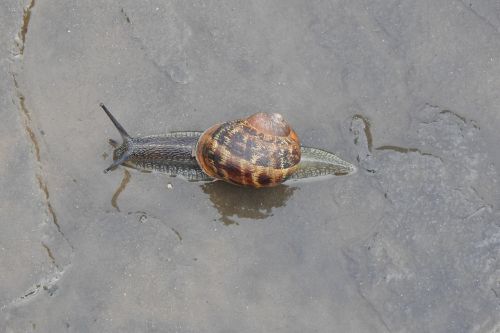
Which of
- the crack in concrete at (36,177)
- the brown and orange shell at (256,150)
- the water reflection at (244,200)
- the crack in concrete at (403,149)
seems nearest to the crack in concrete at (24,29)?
the crack in concrete at (36,177)

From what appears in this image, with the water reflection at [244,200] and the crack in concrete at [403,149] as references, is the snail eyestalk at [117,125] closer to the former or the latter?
the water reflection at [244,200]

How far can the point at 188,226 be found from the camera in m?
5.14

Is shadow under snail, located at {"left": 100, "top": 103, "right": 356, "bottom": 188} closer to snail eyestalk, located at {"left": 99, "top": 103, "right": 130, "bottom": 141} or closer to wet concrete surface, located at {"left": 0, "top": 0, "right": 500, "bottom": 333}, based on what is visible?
snail eyestalk, located at {"left": 99, "top": 103, "right": 130, "bottom": 141}

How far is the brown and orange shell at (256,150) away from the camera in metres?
4.71

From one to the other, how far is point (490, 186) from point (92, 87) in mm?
3689

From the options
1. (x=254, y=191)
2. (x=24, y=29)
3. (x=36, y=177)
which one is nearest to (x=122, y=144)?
(x=36, y=177)

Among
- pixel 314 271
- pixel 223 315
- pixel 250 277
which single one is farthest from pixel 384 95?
pixel 223 315

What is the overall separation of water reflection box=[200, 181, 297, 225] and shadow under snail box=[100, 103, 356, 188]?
0.46 feet

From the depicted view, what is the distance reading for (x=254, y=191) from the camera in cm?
525

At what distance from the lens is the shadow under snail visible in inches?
186

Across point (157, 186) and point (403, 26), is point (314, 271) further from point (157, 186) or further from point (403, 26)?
point (403, 26)

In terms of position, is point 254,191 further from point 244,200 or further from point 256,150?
point 256,150

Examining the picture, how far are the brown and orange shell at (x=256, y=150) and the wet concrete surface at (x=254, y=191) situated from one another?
0.43m

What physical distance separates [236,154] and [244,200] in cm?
64
